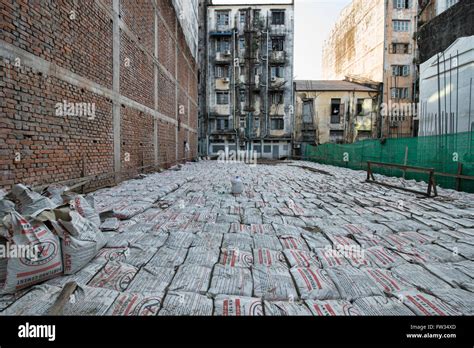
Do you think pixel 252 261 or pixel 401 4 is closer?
pixel 252 261

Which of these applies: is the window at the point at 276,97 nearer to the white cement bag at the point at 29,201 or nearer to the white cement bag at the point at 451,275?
the white cement bag at the point at 451,275

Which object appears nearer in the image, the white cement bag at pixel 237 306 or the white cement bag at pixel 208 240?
the white cement bag at pixel 237 306

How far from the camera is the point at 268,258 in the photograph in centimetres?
279

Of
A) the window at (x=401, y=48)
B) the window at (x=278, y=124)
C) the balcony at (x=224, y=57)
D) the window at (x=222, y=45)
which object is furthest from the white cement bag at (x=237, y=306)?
the window at (x=401, y=48)

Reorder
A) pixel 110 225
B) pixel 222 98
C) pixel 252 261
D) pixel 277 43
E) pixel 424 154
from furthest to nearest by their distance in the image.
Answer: pixel 222 98 < pixel 277 43 < pixel 424 154 < pixel 110 225 < pixel 252 261

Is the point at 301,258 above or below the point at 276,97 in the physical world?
below

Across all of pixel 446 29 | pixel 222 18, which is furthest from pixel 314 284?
pixel 222 18

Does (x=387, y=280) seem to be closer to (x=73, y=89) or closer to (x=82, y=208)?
(x=82, y=208)

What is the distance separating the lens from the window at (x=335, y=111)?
91.0 ft

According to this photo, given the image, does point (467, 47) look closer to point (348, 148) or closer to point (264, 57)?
point (348, 148)

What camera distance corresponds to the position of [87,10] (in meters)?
6.11

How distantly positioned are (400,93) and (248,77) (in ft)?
53.5

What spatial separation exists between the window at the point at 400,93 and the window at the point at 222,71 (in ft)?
58.4

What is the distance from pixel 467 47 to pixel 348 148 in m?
6.93
